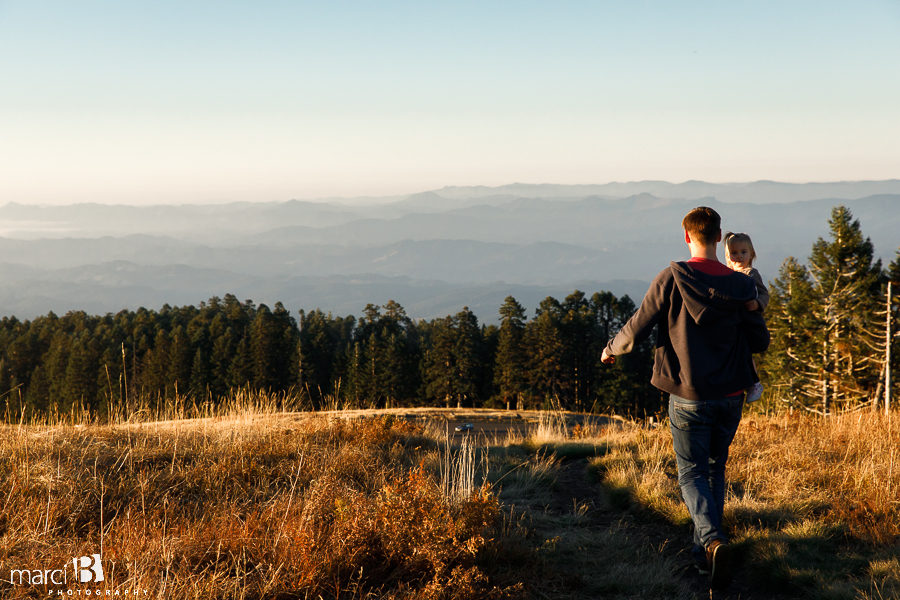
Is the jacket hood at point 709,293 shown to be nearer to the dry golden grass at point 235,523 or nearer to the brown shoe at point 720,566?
the brown shoe at point 720,566

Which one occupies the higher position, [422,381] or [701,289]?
[701,289]

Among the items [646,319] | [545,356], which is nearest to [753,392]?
[646,319]

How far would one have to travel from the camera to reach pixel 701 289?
13.9ft

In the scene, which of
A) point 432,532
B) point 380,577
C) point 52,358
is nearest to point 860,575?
point 432,532

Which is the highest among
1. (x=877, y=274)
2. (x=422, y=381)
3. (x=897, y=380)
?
(x=877, y=274)

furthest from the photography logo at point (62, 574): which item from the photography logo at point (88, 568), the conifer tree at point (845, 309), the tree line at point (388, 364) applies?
the tree line at point (388, 364)

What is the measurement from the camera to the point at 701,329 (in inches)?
170

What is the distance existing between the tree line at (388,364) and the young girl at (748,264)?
50068 mm

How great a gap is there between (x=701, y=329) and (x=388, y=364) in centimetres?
5633

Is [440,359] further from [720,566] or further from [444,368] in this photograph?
[720,566]

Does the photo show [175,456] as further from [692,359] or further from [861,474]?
[861,474]

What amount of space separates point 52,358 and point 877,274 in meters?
78.8

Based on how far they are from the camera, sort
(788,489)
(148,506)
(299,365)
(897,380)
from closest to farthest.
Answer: (148,506)
(788,489)
(897,380)
(299,365)

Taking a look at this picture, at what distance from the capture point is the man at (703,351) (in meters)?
4.24
